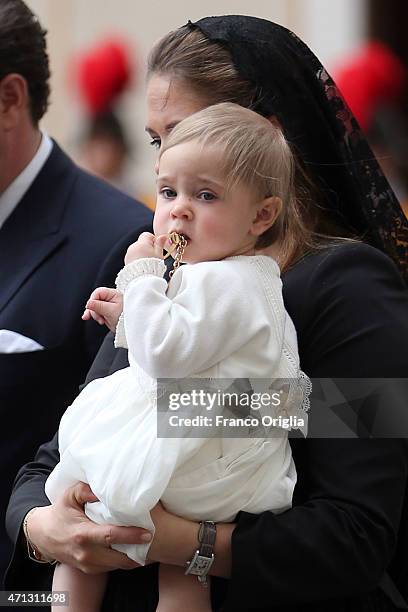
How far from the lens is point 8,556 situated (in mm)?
3213

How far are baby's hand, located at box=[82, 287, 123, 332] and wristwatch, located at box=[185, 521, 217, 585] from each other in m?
0.39

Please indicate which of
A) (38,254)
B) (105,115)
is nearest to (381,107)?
(105,115)

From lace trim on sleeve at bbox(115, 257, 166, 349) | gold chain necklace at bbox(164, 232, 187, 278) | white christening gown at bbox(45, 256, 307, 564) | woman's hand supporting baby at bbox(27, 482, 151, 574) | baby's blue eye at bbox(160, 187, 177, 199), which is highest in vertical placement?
baby's blue eye at bbox(160, 187, 177, 199)

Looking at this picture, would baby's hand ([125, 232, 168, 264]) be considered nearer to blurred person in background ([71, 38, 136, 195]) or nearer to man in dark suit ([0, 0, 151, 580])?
man in dark suit ([0, 0, 151, 580])

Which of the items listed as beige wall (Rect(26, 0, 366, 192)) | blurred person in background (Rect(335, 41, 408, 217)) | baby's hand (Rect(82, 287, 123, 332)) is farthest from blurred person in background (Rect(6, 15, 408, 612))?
beige wall (Rect(26, 0, 366, 192))

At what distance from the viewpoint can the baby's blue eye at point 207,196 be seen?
2480 mm

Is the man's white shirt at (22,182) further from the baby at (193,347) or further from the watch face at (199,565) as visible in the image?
the watch face at (199,565)

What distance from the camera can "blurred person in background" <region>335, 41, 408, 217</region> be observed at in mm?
5977

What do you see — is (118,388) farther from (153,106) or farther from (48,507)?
(153,106)

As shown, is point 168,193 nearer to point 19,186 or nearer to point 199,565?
point 199,565

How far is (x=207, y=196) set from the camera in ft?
8.15

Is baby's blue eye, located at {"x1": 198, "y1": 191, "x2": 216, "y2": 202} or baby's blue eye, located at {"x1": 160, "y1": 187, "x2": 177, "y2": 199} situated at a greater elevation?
baby's blue eye, located at {"x1": 198, "y1": 191, "x2": 216, "y2": 202}

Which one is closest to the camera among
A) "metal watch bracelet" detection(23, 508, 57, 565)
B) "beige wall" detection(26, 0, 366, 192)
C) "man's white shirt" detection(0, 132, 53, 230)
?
"metal watch bracelet" detection(23, 508, 57, 565)

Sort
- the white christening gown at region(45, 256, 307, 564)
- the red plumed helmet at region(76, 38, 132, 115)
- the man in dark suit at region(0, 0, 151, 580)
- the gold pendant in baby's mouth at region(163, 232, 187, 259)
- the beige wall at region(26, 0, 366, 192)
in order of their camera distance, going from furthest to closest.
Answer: the beige wall at region(26, 0, 366, 192)
the red plumed helmet at region(76, 38, 132, 115)
the man in dark suit at region(0, 0, 151, 580)
the gold pendant in baby's mouth at region(163, 232, 187, 259)
the white christening gown at region(45, 256, 307, 564)
